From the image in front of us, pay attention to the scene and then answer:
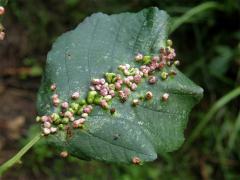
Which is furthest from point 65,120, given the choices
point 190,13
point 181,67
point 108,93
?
point 181,67

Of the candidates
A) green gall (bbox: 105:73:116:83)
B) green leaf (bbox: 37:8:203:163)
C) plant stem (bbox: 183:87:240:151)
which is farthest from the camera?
plant stem (bbox: 183:87:240:151)

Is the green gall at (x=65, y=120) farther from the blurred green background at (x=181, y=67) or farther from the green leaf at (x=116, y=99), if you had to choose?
the blurred green background at (x=181, y=67)

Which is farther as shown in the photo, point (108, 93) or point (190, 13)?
point (190, 13)

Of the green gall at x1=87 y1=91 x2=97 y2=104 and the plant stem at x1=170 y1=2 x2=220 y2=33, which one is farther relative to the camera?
the plant stem at x1=170 y1=2 x2=220 y2=33

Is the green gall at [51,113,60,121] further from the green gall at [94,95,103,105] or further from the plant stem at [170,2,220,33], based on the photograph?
the plant stem at [170,2,220,33]

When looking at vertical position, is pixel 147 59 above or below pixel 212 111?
above

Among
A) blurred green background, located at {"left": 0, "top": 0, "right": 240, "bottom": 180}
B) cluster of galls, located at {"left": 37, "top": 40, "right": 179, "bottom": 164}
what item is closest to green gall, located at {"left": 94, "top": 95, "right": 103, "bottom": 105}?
cluster of galls, located at {"left": 37, "top": 40, "right": 179, "bottom": 164}

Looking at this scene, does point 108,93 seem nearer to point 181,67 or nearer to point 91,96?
point 91,96
